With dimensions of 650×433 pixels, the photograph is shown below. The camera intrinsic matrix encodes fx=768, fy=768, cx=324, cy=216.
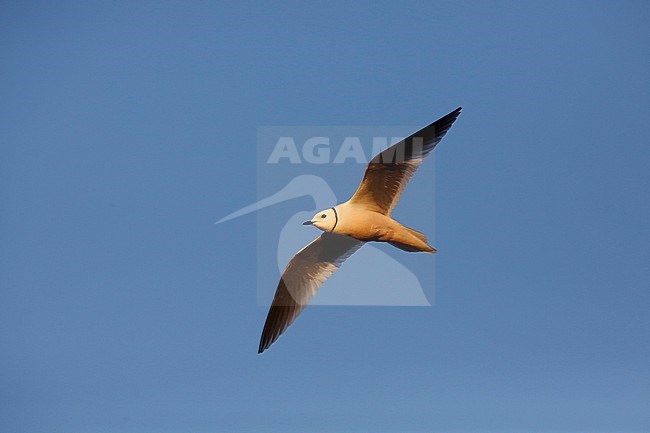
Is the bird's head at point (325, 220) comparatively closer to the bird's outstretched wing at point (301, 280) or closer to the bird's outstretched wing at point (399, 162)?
the bird's outstretched wing at point (399, 162)

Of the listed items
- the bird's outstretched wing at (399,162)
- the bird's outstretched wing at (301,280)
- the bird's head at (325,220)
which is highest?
the bird's outstretched wing at (399,162)

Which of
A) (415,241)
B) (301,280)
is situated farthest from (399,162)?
(301,280)

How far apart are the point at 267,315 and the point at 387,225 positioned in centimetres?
109

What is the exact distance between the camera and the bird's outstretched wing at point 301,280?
14.6 ft

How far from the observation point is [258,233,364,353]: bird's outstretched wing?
446 cm

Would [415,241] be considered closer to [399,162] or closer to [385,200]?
[385,200]

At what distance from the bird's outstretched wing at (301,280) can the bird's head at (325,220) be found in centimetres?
44

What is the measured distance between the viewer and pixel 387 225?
13.0 feet

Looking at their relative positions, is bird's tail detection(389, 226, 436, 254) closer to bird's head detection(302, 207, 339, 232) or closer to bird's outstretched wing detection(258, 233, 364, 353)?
bird's head detection(302, 207, 339, 232)

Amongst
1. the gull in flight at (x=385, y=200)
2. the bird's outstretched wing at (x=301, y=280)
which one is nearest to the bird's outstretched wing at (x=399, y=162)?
the gull in flight at (x=385, y=200)

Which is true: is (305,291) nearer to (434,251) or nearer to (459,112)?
(434,251)

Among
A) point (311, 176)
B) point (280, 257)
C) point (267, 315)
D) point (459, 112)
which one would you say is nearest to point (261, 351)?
point (267, 315)

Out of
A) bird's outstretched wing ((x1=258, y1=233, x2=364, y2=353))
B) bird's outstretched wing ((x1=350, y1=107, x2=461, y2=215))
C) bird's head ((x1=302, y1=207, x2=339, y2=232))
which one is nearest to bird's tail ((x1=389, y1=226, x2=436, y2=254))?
bird's outstretched wing ((x1=350, y1=107, x2=461, y2=215))

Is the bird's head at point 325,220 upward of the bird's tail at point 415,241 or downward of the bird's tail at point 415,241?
upward
